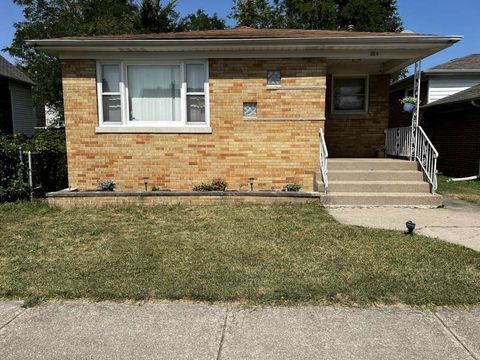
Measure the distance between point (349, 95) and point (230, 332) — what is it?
9466 millimetres

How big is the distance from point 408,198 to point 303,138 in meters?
2.58

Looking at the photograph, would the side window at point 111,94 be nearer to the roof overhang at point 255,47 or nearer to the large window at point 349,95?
the roof overhang at point 255,47

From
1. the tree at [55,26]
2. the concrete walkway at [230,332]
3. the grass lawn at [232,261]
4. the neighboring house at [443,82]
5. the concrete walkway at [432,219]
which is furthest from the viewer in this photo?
the tree at [55,26]

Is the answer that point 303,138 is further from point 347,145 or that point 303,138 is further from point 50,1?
point 50,1

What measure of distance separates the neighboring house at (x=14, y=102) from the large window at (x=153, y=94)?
13.6 meters

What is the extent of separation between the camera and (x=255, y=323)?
327 centimetres

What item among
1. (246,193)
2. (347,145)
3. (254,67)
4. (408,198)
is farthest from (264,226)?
(347,145)

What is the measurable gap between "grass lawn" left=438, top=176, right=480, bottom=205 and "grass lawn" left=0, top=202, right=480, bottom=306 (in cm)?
470

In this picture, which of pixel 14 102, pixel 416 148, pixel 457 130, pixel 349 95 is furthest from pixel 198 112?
pixel 14 102

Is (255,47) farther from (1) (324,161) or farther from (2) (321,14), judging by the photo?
(2) (321,14)

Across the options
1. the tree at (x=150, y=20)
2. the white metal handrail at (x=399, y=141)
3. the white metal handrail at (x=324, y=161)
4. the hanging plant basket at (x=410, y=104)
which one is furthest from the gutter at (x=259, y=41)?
the tree at (x=150, y=20)

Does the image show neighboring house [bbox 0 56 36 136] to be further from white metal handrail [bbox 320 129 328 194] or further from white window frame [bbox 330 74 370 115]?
white metal handrail [bbox 320 129 328 194]

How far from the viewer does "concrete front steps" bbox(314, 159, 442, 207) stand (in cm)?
793

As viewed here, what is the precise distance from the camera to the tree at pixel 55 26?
2394 cm
